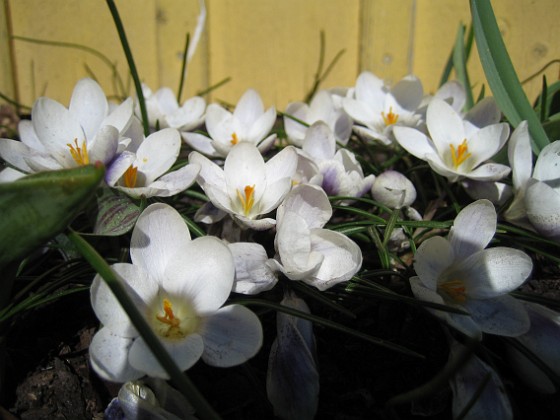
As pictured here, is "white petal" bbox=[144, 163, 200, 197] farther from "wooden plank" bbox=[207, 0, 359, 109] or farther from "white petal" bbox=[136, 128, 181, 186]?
"wooden plank" bbox=[207, 0, 359, 109]

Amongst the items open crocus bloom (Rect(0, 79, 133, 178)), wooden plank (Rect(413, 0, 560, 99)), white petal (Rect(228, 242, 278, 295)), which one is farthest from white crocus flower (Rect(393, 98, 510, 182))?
wooden plank (Rect(413, 0, 560, 99))

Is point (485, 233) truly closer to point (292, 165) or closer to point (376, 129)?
point (292, 165)

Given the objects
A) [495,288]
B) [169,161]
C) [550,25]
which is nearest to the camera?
[495,288]

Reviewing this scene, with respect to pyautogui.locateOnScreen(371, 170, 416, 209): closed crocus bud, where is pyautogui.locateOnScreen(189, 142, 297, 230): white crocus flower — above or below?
above

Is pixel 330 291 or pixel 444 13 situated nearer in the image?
pixel 330 291

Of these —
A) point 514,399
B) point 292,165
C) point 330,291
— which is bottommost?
point 514,399

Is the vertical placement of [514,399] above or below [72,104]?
below

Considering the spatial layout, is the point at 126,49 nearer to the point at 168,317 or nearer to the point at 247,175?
the point at 247,175

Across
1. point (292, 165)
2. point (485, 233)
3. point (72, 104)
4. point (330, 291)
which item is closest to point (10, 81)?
point (72, 104)

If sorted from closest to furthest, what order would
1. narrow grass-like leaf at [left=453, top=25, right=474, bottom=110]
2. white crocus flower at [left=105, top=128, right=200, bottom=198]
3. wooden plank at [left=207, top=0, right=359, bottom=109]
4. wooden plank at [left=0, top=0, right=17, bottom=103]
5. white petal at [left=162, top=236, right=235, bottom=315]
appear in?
white petal at [left=162, top=236, right=235, bottom=315] < white crocus flower at [left=105, top=128, right=200, bottom=198] < narrow grass-like leaf at [left=453, top=25, right=474, bottom=110] < wooden plank at [left=0, top=0, right=17, bottom=103] < wooden plank at [left=207, top=0, right=359, bottom=109]
